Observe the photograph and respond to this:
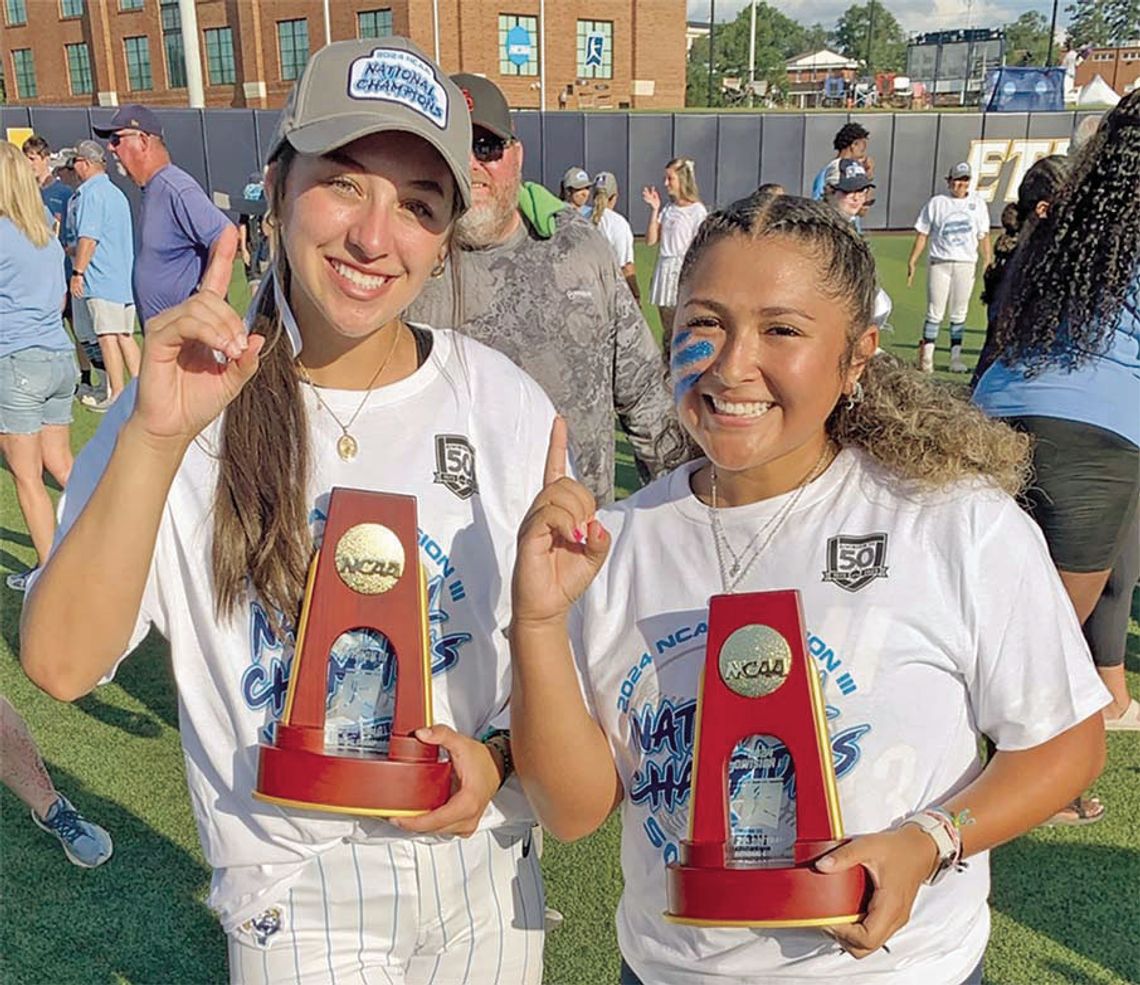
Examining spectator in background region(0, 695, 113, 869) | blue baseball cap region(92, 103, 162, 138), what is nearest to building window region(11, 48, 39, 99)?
blue baseball cap region(92, 103, 162, 138)

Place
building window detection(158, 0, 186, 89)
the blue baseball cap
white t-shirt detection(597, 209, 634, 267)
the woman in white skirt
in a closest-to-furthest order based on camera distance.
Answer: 1. the blue baseball cap
2. the woman in white skirt
3. white t-shirt detection(597, 209, 634, 267)
4. building window detection(158, 0, 186, 89)

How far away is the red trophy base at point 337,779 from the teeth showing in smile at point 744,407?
0.65 metres

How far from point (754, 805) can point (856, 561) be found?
1.19ft

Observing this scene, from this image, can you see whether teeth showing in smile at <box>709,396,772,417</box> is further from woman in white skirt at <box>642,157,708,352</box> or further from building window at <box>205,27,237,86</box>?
building window at <box>205,27,237,86</box>

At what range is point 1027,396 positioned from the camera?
294 cm

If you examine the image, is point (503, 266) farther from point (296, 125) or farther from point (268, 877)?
point (268, 877)

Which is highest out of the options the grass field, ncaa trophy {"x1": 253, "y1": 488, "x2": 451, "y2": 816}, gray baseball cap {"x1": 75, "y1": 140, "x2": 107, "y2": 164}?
gray baseball cap {"x1": 75, "y1": 140, "x2": 107, "y2": 164}

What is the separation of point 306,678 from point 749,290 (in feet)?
2.68

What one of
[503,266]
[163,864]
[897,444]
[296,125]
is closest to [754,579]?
[897,444]

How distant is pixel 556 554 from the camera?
139 centimetres

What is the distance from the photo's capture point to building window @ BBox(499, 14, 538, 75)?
3609 cm

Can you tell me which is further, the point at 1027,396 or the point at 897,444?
the point at 1027,396

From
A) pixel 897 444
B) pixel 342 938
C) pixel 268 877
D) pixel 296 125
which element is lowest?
pixel 342 938

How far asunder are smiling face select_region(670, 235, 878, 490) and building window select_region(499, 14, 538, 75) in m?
38.0
